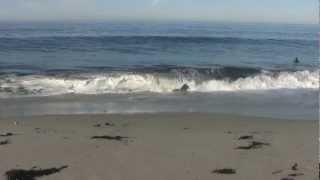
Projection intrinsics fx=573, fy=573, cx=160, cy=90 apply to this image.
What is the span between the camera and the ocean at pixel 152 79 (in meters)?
13.3

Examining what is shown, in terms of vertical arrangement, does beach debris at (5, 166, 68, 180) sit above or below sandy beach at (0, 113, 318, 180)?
above

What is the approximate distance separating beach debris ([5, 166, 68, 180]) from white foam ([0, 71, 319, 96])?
870 cm

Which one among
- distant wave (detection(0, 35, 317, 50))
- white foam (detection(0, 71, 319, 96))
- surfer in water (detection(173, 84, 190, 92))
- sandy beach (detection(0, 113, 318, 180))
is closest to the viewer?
sandy beach (detection(0, 113, 318, 180))

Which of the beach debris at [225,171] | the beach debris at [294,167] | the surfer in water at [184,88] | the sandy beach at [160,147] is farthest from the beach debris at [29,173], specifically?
the surfer in water at [184,88]

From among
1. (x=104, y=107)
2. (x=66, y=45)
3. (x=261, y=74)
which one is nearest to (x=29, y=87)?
(x=104, y=107)

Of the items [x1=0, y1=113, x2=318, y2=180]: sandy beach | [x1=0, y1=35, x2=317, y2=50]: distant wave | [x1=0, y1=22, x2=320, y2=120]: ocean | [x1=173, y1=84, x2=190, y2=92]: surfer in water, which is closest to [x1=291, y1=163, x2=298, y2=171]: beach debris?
[x1=0, y1=113, x2=318, y2=180]: sandy beach

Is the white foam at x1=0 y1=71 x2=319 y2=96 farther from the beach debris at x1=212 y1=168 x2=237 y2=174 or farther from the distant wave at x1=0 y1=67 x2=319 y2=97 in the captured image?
the beach debris at x1=212 y1=168 x2=237 y2=174

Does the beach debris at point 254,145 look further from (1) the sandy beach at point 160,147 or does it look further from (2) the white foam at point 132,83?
(2) the white foam at point 132,83

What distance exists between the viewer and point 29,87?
16516 millimetres

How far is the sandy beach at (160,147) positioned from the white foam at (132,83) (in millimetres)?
5272

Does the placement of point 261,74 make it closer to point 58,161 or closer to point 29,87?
point 29,87

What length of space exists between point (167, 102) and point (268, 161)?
692cm

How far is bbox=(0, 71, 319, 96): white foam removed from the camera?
647 inches

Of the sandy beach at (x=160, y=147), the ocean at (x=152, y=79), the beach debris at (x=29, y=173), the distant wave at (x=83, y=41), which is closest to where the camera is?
the beach debris at (x=29, y=173)
